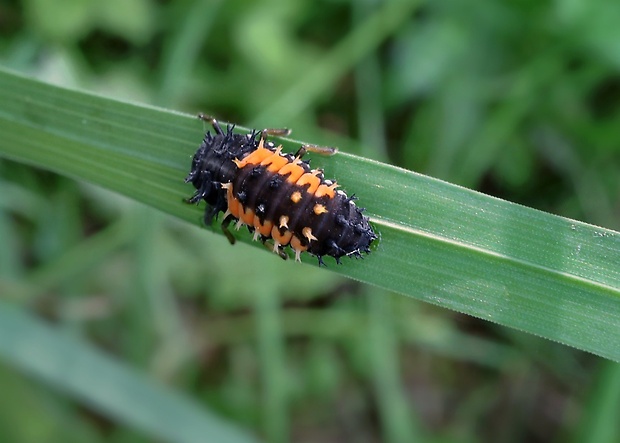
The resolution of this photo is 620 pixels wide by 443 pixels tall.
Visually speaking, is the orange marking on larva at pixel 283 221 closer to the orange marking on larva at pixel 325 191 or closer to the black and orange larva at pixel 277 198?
the black and orange larva at pixel 277 198

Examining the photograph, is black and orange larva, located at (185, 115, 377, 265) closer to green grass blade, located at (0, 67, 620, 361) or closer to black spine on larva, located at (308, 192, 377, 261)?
black spine on larva, located at (308, 192, 377, 261)

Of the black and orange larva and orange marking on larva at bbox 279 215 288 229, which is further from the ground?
the black and orange larva

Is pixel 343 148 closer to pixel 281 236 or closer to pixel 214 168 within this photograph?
pixel 214 168

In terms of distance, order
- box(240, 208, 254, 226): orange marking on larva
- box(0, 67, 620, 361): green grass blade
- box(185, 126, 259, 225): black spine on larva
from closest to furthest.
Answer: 1. box(0, 67, 620, 361): green grass blade
2. box(240, 208, 254, 226): orange marking on larva
3. box(185, 126, 259, 225): black spine on larva

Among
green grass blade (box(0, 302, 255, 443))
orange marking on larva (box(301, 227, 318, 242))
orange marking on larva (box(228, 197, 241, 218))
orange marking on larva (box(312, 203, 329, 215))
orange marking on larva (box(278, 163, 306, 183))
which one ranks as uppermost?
orange marking on larva (box(278, 163, 306, 183))

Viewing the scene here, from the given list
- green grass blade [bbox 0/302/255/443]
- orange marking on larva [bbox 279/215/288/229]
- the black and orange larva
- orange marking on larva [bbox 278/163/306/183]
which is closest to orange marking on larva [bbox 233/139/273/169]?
the black and orange larva

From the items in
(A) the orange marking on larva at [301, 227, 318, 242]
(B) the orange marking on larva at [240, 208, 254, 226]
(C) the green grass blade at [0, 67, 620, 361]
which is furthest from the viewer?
(B) the orange marking on larva at [240, 208, 254, 226]
